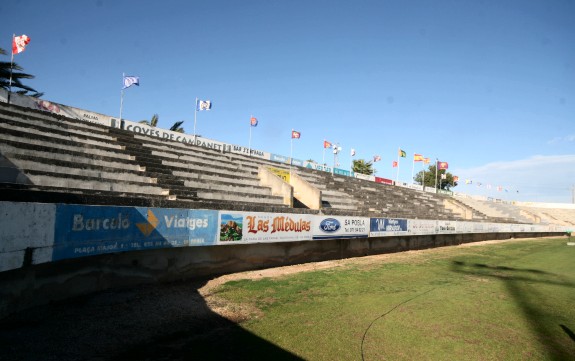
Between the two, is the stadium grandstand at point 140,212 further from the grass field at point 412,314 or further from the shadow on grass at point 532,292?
the shadow on grass at point 532,292

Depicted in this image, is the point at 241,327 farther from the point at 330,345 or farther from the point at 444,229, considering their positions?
the point at 444,229

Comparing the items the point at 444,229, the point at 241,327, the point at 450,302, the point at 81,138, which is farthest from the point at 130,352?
the point at 444,229

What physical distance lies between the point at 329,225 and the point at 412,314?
8754 millimetres

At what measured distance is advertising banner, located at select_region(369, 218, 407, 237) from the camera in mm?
19359

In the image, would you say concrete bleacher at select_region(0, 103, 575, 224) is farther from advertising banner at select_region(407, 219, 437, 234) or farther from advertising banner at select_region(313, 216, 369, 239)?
advertising banner at select_region(407, 219, 437, 234)

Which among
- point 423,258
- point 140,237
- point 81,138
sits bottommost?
point 423,258

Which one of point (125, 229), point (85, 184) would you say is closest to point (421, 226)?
point (125, 229)

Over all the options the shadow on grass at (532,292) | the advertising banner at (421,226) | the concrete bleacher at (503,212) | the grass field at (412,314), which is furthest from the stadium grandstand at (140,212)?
the concrete bleacher at (503,212)

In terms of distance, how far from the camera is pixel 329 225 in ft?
54.2

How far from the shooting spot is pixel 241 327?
6.97 m

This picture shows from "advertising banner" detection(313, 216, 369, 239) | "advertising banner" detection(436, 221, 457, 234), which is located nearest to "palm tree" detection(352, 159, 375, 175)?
"advertising banner" detection(436, 221, 457, 234)

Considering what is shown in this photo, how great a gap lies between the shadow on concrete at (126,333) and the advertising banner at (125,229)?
1.23 meters

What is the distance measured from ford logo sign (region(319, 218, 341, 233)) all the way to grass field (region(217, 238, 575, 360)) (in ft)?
9.30

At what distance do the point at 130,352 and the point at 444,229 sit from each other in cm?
2573
